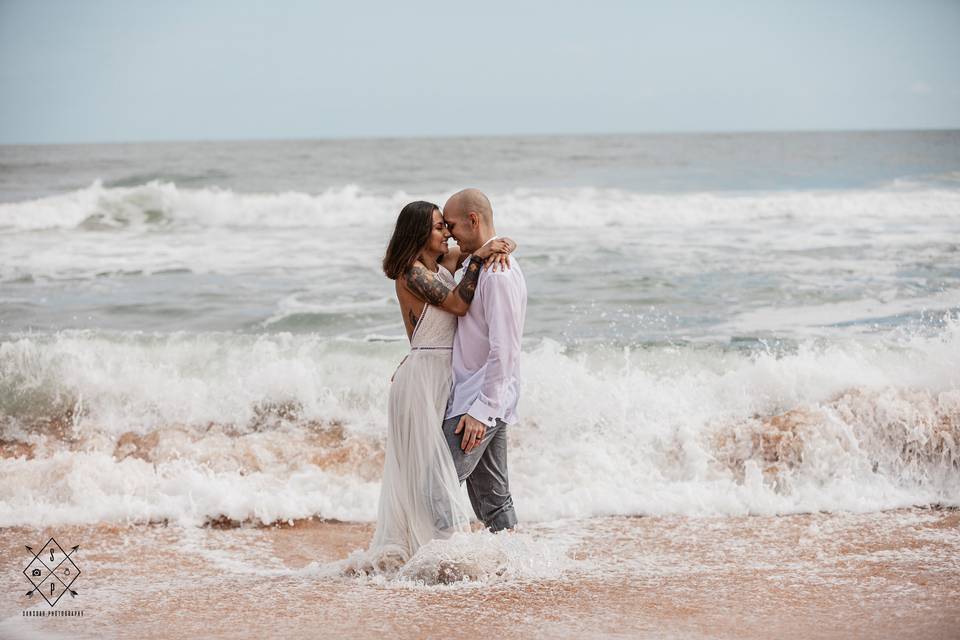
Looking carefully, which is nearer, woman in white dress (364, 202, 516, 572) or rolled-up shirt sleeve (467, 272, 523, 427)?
rolled-up shirt sleeve (467, 272, 523, 427)

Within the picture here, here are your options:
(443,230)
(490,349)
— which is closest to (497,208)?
(443,230)

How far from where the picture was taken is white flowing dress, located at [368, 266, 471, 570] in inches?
161

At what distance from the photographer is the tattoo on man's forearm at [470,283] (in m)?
3.97

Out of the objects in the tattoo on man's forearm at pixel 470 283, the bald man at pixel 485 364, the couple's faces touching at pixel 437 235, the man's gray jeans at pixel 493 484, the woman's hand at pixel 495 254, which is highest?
the couple's faces touching at pixel 437 235

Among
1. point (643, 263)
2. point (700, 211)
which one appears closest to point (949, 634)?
point (643, 263)

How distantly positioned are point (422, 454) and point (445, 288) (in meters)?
0.82

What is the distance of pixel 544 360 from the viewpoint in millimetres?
7734

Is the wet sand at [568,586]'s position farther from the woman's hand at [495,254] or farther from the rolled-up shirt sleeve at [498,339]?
the woman's hand at [495,254]

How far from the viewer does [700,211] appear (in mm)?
21250

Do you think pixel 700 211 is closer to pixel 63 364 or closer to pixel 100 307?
pixel 100 307

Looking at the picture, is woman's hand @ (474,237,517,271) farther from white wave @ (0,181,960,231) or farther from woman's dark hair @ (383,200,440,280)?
white wave @ (0,181,960,231)

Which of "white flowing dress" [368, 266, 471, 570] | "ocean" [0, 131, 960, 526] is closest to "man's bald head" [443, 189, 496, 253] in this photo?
"white flowing dress" [368, 266, 471, 570]

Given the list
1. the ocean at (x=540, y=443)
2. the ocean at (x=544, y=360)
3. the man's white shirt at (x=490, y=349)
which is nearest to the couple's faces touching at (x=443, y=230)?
the man's white shirt at (x=490, y=349)

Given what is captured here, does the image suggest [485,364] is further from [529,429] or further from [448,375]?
[529,429]
